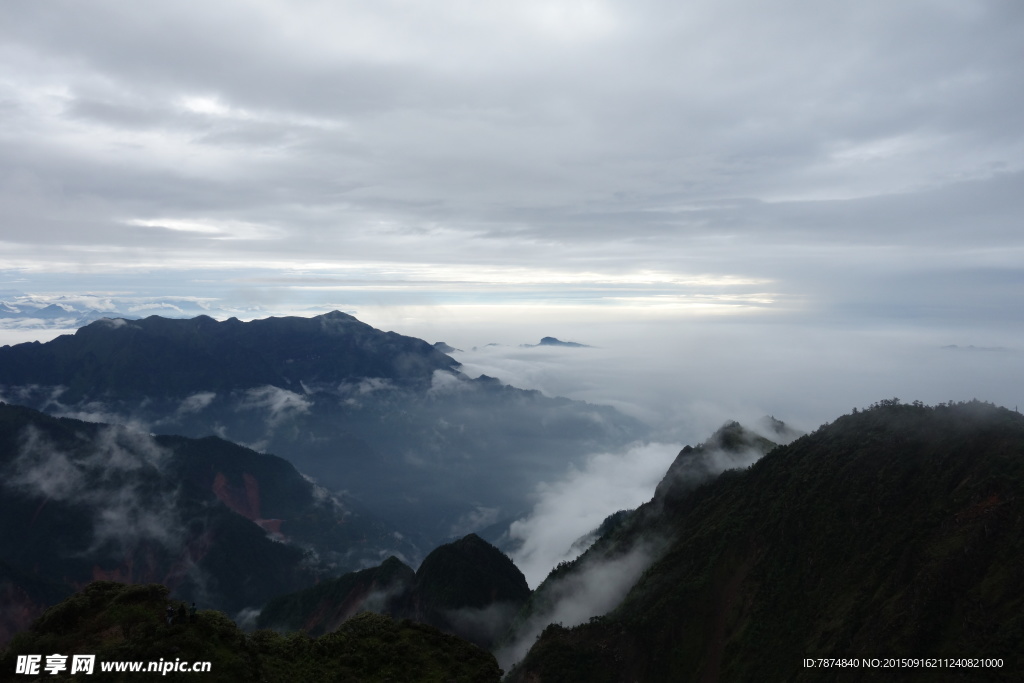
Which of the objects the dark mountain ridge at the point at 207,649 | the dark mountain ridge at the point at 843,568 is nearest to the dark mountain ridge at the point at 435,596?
the dark mountain ridge at the point at 843,568

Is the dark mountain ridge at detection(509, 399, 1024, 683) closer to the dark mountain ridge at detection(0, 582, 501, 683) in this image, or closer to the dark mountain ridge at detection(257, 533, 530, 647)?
the dark mountain ridge at detection(0, 582, 501, 683)

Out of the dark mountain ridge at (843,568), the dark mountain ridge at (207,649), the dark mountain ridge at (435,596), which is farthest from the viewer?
the dark mountain ridge at (435,596)

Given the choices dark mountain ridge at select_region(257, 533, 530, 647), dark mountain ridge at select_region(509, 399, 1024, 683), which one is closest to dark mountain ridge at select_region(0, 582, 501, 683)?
dark mountain ridge at select_region(509, 399, 1024, 683)

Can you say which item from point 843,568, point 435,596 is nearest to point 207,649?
point 843,568

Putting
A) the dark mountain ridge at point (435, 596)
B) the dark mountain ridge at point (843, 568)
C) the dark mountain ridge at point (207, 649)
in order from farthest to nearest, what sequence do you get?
1. the dark mountain ridge at point (435, 596)
2. the dark mountain ridge at point (843, 568)
3. the dark mountain ridge at point (207, 649)

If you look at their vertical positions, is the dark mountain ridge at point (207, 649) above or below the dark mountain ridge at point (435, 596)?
above

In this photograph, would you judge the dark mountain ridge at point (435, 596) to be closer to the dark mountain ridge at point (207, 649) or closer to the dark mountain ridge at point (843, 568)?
the dark mountain ridge at point (843, 568)

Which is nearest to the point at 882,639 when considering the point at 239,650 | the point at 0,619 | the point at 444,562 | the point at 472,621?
the point at 239,650

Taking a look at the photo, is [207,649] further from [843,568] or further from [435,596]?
[435,596]

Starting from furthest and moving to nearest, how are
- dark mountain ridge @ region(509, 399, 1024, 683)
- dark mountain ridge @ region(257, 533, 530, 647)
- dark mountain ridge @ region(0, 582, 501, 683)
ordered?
dark mountain ridge @ region(257, 533, 530, 647) < dark mountain ridge @ region(509, 399, 1024, 683) < dark mountain ridge @ region(0, 582, 501, 683)
